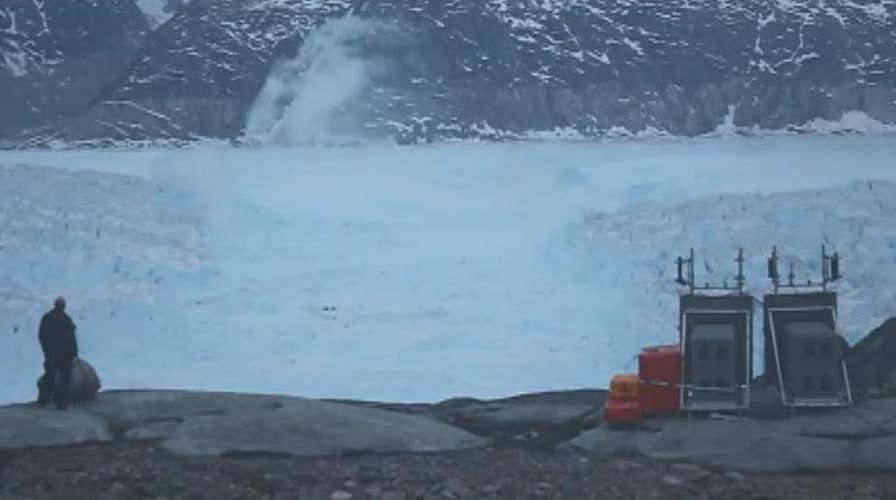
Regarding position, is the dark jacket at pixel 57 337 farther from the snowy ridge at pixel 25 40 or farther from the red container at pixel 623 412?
the snowy ridge at pixel 25 40

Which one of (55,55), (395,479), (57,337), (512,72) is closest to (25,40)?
(55,55)

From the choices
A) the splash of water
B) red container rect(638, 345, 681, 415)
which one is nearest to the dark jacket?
red container rect(638, 345, 681, 415)

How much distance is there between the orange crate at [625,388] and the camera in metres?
6.76

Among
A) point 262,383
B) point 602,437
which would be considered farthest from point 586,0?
point 602,437

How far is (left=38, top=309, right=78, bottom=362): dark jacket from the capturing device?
706 centimetres

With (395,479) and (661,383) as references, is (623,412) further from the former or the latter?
(395,479)

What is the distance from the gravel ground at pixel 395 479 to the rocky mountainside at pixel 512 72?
344 inches

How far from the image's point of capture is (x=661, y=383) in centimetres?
681

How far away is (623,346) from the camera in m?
9.68

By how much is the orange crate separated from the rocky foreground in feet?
0.61

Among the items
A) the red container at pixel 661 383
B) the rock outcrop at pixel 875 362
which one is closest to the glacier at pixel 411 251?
the rock outcrop at pixel 875 362

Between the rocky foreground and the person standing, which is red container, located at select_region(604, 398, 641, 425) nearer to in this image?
the rocky foreground

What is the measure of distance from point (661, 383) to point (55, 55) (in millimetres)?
14479

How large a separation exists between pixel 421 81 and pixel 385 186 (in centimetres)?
312
